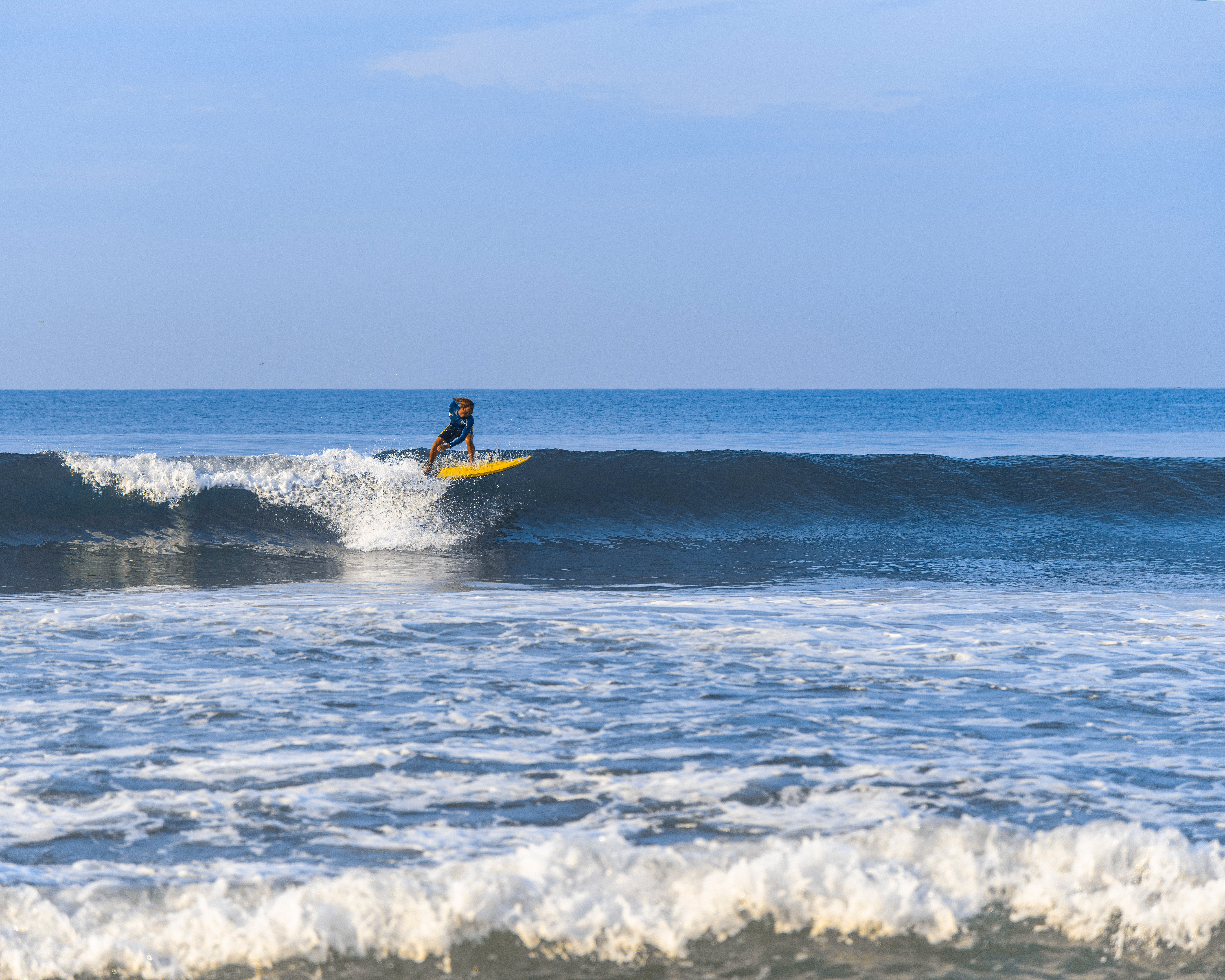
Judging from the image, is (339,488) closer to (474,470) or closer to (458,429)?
(474,470)

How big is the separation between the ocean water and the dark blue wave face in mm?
221

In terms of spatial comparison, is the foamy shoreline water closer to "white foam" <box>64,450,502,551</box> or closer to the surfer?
the surfer

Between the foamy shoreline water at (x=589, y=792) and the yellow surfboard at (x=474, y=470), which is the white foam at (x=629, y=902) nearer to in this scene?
the foamy shoreline water at (x=589, y=792)

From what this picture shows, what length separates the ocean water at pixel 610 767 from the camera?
124 inches

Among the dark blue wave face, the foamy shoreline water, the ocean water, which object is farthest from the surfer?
the foamy shoreline water

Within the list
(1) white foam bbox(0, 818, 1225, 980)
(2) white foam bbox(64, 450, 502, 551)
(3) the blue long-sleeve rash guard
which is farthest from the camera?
(2) white foam bbox(64, 450, 502, 551)

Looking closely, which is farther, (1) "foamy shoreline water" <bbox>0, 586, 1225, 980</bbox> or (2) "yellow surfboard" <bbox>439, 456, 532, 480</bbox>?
(2) "yellow surfboard" <bbox>439, 456, 532, 480</bbox>

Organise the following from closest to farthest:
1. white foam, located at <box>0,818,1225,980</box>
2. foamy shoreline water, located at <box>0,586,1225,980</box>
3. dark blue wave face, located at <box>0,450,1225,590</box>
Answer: white foam, located at <box>0,818,1225,980</box> → foamy shoreline water, located at <box>0,586,1225,980</box> → dark blue wave face, located at <box>0,450,1225,590</box>

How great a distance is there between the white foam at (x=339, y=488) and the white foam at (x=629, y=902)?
10812 millimetres

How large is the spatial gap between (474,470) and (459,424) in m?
2.19

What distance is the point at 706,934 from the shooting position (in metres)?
3.17

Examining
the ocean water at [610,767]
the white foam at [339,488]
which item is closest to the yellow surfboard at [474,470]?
the white foam at [339,488]

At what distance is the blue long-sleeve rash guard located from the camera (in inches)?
521

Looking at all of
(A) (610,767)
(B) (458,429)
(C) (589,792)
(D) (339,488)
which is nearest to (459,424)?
(B) (458,429)
